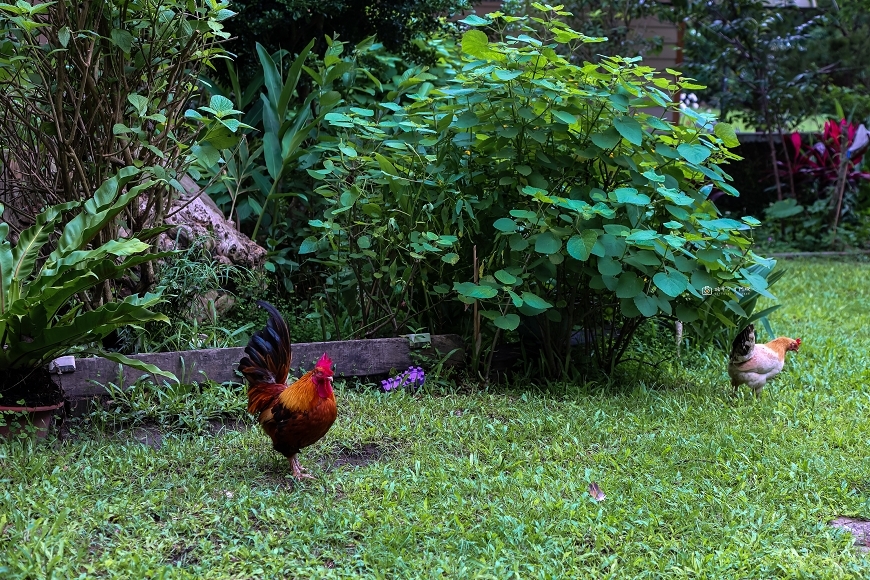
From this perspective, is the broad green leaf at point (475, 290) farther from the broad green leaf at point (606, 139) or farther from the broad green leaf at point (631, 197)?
the broad green leaf at point (606, 139)

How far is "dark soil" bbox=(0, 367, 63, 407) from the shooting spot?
11.1 feet

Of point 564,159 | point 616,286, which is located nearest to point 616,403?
point 616,286

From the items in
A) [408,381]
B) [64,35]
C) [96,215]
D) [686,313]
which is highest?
[64,35]

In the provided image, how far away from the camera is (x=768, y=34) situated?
10.4 meters

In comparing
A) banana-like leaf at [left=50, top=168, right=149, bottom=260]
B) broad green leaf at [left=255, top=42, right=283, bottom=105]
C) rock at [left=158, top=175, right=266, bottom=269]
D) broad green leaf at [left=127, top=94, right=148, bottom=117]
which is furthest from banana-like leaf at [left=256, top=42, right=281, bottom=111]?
banana-like leaf at [left=50, top=168, right=149, bottom=260]

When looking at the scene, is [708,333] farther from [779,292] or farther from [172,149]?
[172,149]

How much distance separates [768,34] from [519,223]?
7790 millimetres

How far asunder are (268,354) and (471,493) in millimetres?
1022

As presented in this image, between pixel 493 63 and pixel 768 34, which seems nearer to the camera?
pixel 493 63

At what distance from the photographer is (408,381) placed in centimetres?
436

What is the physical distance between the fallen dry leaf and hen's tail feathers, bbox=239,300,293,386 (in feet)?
4.45

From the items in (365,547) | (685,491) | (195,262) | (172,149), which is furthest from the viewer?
(195,262)

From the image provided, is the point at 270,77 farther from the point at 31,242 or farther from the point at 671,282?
the point at 671,282

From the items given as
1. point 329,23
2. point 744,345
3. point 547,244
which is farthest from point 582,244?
point 329,23
